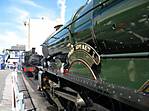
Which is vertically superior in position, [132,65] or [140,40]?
[140,40]

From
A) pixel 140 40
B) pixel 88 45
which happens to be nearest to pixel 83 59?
pixel 88 45

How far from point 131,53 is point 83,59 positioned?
209 centimetres

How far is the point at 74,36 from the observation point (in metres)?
7.28

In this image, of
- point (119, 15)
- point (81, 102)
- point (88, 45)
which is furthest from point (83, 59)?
point (119, 15)

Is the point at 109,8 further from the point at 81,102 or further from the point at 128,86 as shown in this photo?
the point at 81,102

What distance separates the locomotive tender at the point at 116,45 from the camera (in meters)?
3.58

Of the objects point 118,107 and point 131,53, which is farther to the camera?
point 118,107

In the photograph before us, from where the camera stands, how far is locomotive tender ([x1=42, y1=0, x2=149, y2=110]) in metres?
3.58

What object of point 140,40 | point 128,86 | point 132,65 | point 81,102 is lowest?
point 81,102

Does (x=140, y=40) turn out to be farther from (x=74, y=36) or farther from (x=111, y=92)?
(x=74, y=36)

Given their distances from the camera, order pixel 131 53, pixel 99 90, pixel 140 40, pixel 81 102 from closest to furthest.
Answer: pixel 140 40 → pixel 131 53 → pixel 99 90 → pixel 81 102

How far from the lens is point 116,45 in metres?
4.39

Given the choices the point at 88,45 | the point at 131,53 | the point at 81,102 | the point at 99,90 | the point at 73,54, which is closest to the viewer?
the point at 131,53

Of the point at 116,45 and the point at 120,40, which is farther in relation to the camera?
the point at 116,45
